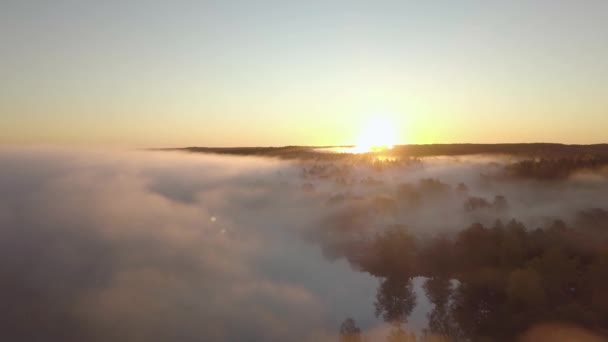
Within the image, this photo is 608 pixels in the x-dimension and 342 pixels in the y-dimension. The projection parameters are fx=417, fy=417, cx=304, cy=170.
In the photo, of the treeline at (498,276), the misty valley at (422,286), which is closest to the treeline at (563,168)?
the misty valley at (422,286)

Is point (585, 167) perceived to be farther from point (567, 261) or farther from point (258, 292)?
point (258, 292)

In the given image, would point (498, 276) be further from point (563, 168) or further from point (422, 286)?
point (563, 168)

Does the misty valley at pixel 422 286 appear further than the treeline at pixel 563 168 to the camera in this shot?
No

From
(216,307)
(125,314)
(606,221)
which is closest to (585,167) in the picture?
(606,221)

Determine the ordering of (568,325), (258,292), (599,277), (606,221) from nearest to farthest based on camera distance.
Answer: (568,325), (599,277), (606,221), (258,292)

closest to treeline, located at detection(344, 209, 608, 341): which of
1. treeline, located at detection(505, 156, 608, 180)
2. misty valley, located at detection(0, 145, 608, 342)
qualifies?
misty valley, located at detection(0, 145, 608, 342)

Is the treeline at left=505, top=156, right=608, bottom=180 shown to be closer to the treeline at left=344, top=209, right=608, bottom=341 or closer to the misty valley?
the misty valley

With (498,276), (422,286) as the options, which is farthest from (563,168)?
(498,276)

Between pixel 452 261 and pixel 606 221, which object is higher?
pixel 606 221

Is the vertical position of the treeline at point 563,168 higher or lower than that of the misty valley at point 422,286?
higher

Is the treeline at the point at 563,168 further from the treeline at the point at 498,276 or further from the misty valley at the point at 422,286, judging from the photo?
the treeline at the point at 498,276

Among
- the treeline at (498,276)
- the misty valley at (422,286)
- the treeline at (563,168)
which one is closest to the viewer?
the treeline at (498,276)
